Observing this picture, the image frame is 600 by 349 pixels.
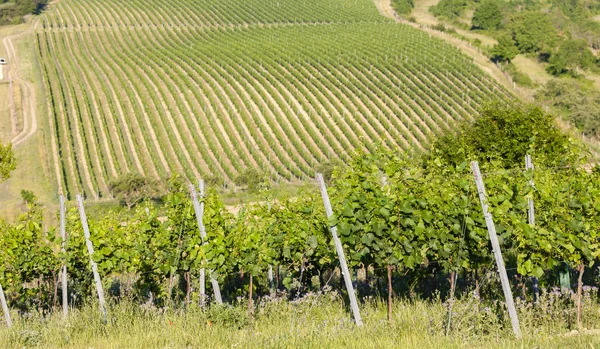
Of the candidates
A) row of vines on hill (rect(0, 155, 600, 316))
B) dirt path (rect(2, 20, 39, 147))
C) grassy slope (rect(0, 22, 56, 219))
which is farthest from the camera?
dirt path (rect(2, 20, 39, 147))

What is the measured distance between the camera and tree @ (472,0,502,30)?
8150 centimetres

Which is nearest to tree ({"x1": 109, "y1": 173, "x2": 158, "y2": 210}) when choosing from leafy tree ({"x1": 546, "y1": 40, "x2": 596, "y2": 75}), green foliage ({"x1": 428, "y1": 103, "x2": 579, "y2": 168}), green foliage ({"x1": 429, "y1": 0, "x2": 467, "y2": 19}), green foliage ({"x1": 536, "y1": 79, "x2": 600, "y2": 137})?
green foliage ({"x1": 428, "y1": 103, "x2": 579, "y2": 168})

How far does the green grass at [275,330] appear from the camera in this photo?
246 inches

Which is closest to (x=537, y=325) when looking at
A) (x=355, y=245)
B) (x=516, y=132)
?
(x=355, y=245)

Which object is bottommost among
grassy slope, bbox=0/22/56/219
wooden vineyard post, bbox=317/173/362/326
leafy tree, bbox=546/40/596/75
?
grassy slope, bbox=0/22/56/219

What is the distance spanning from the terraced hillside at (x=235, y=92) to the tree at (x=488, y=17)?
18406 millimetres

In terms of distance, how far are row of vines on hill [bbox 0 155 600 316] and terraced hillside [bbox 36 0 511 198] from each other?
22305 millimetres

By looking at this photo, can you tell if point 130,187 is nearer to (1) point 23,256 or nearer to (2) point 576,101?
(1) point 23,256

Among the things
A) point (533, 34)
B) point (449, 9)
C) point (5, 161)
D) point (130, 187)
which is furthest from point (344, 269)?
point (449, 9)

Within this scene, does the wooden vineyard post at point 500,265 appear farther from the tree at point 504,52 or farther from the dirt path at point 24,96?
the tree at point 504,52

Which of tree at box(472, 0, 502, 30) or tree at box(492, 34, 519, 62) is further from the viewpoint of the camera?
tree at box(472, 0, 502, 30)

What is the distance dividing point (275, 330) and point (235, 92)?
39.0 meters

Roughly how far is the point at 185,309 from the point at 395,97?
3824 cm

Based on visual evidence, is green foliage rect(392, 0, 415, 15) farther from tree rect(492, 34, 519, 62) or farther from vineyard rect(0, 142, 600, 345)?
vineyard rect(0, 142, 600, 345)
